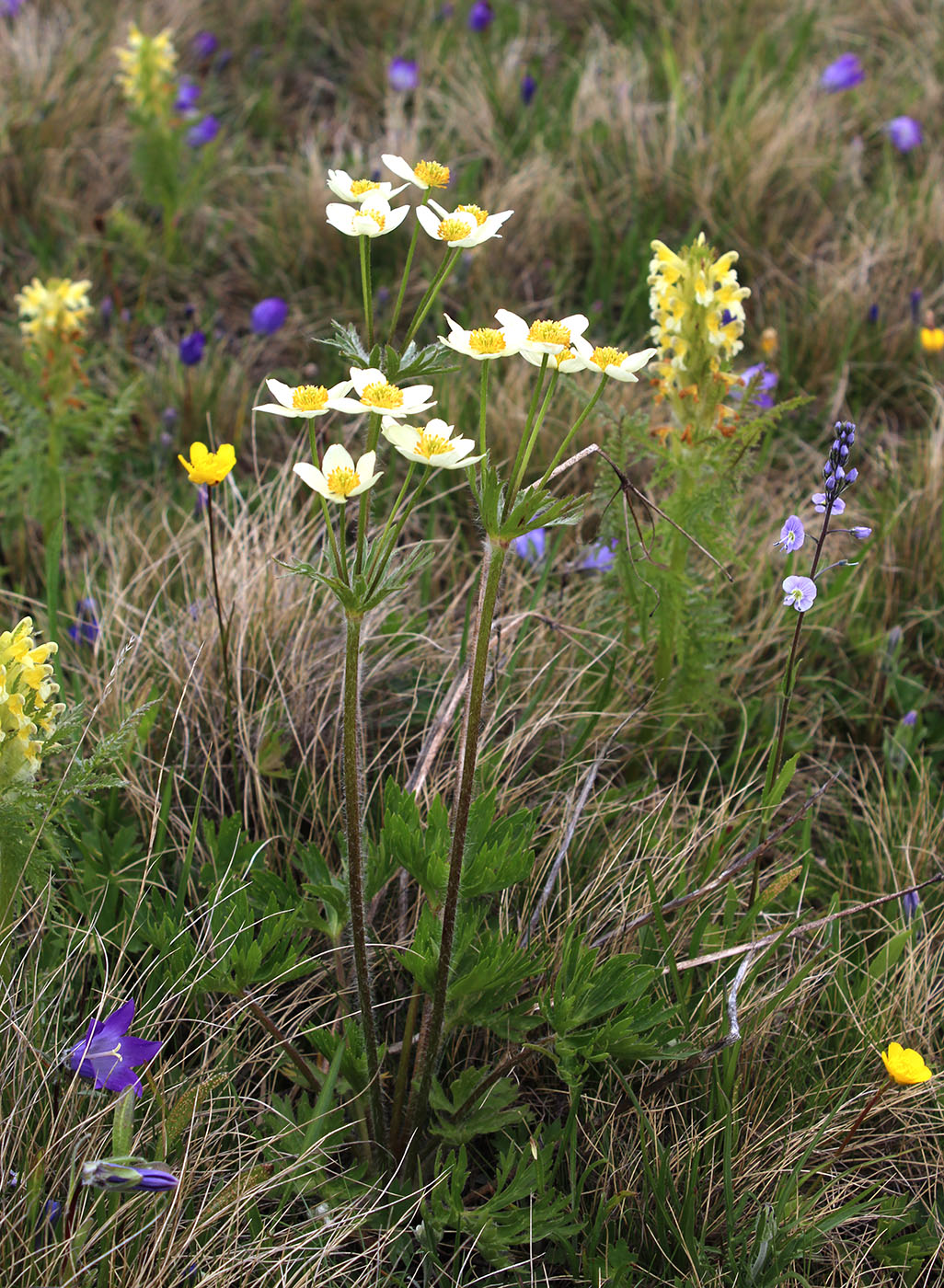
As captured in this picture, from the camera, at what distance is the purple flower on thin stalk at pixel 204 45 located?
14.5 ft

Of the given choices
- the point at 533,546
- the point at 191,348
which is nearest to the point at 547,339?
the point at 533,546

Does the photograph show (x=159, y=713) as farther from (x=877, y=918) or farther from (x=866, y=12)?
(x=866, y=12)

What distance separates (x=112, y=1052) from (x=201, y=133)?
3.47 m

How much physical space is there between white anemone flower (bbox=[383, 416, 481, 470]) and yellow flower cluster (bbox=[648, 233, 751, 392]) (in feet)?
2.88

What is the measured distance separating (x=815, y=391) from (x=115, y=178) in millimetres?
2462

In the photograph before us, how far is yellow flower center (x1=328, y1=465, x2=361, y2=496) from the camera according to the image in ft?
3.89

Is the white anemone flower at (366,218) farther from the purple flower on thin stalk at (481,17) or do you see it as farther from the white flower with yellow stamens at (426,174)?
the purple flower on thin stalk at (481,17)

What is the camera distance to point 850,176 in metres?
3.86

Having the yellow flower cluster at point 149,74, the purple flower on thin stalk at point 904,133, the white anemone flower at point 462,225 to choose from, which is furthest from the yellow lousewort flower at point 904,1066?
the purple flower on thin stalk at point 904,133

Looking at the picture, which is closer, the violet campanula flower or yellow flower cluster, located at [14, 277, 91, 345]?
the violet campanula flower

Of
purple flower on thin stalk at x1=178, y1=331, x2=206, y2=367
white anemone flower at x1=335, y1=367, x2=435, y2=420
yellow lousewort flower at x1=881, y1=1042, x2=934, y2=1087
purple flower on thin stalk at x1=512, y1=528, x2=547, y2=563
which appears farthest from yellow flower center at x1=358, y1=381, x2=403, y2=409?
purple flower on thin stalk at x1=178, y1=331, x2=206, y2=367

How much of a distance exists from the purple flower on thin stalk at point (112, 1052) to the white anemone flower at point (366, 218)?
97 centimetres

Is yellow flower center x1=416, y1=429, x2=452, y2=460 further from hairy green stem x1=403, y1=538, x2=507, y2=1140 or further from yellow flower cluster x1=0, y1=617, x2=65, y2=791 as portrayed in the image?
yellow flower cluster x1=0, y1=617, x2=65, y2=791

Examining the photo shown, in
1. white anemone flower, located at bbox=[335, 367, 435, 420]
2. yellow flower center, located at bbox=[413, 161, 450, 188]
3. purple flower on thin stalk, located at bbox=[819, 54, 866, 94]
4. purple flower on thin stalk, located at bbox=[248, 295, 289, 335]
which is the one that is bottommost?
purple flower on thin stalk, located at bbox=[248, 295, 289, 335]
